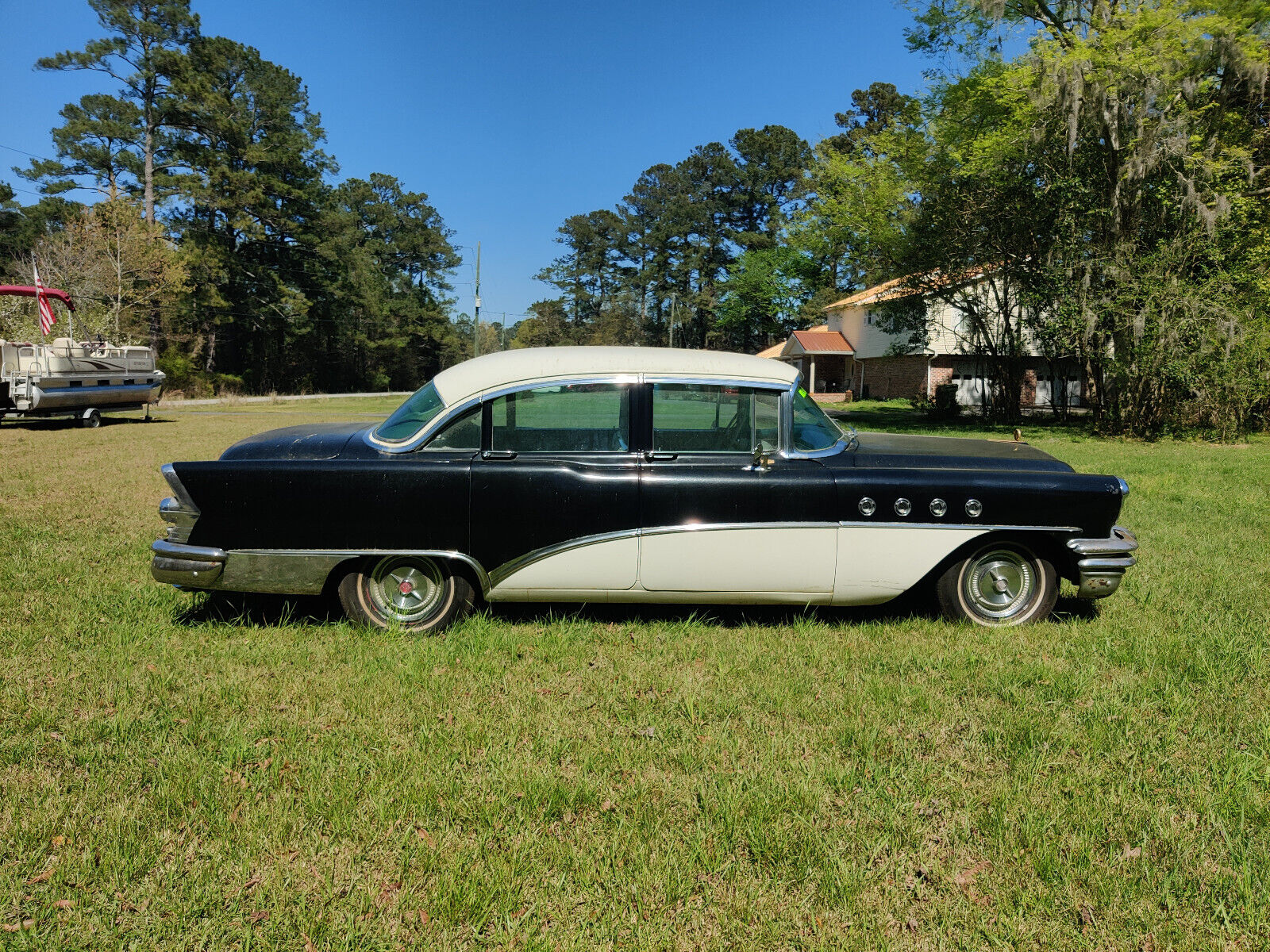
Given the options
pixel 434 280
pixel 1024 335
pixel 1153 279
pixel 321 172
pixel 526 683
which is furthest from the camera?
pixel 434 280

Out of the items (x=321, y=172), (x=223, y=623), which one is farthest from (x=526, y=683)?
(x=321, y=172)

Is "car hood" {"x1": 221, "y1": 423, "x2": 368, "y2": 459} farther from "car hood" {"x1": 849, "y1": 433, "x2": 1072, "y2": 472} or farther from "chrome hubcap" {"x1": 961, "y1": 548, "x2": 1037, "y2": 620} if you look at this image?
"chrome hubcap" {"x1": 961, "y1": 548, "x2": 1037, "y2": 620}

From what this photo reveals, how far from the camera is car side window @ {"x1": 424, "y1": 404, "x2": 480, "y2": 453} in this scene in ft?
15.4

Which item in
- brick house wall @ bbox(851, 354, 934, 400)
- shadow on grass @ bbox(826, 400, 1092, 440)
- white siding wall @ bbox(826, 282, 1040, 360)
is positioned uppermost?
white siding wall @ bbox(826, 282, 1040, 360)

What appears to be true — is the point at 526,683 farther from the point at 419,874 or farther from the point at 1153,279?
the point at 1153,279

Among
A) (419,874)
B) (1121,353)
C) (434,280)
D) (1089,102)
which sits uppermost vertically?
(434,280)

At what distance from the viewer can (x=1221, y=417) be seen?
19172 millimetres

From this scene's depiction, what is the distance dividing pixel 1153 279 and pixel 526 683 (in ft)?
66.7

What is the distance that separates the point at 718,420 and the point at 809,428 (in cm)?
56

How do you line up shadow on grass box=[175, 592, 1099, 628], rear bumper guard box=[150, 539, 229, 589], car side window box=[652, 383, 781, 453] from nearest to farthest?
rear bumper guard box=[150, 539, 229, 589] → car side window box=[652, 383, 781, 453] → shadow on grass box=[175, 592, 1099, 628]

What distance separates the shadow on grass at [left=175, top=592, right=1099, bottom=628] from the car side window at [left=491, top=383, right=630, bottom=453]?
1.06 metres

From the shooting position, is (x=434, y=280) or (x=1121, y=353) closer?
(x=1121, y=353)

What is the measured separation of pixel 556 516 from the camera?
4.50 m

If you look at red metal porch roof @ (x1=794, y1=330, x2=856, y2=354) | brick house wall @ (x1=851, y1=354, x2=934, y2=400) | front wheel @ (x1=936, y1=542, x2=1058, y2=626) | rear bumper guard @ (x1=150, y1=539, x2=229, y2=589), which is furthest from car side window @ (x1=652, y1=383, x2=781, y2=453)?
red metal porch roof @ (x1=794, y1=330, x2=856, y2=354)
